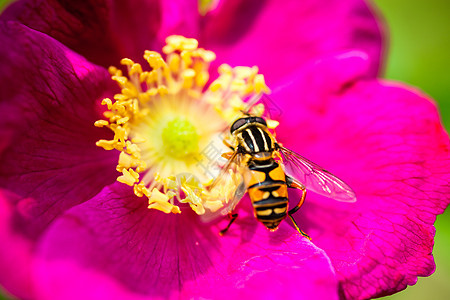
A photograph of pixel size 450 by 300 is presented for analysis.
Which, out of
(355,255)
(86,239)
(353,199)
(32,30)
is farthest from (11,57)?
(355,255)

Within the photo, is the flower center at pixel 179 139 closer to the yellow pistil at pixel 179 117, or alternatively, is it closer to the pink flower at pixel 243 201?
the yellow pistil at pixel 179 117

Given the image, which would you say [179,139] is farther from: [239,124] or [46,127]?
[46,127]

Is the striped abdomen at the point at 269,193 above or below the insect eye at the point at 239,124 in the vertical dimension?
below

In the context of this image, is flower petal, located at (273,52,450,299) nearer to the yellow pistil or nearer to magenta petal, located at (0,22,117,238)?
the yellow pistil

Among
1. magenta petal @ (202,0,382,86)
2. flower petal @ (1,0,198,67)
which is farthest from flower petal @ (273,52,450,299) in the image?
flower petal @ (1,0,198,67)

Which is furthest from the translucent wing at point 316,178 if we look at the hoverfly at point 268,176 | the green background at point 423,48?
the green background at point 423,48
